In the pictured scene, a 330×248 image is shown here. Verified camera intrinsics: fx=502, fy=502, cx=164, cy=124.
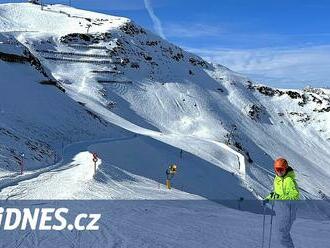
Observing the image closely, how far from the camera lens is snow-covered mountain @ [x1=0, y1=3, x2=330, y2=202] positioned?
37.3 meters

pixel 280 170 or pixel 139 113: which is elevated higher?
pixel 139 113

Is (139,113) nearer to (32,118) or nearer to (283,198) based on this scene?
(32,118)

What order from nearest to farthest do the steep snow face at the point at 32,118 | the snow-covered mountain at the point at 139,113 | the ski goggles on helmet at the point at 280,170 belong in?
the ski goggles on helmet at the point at 280,170, the steep snow face at the point at 32,118, the snow-covered mountain at the point at 139,113

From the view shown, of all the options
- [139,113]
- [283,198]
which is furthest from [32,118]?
[139,113]

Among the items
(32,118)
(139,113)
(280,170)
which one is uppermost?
(139,113)

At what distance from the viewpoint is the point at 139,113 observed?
80.8m

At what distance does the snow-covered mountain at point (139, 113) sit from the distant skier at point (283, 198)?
29.9 ft

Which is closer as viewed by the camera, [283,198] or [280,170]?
[280,170]

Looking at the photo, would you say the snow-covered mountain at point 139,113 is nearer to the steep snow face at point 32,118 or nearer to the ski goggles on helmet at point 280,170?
the steep snow face at point 32,118

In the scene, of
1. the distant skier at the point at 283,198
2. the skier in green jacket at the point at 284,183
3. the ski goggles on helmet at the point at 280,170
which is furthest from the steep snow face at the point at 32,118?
the ski goggles on helmet at the point at 280,170

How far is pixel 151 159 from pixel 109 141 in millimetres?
4509

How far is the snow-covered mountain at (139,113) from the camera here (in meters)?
37.3

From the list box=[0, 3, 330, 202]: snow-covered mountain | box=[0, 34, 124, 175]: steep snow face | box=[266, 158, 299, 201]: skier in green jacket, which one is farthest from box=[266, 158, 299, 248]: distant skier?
box=[0, 34, 124, 175]: steep snow face

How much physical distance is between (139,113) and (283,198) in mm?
70526
